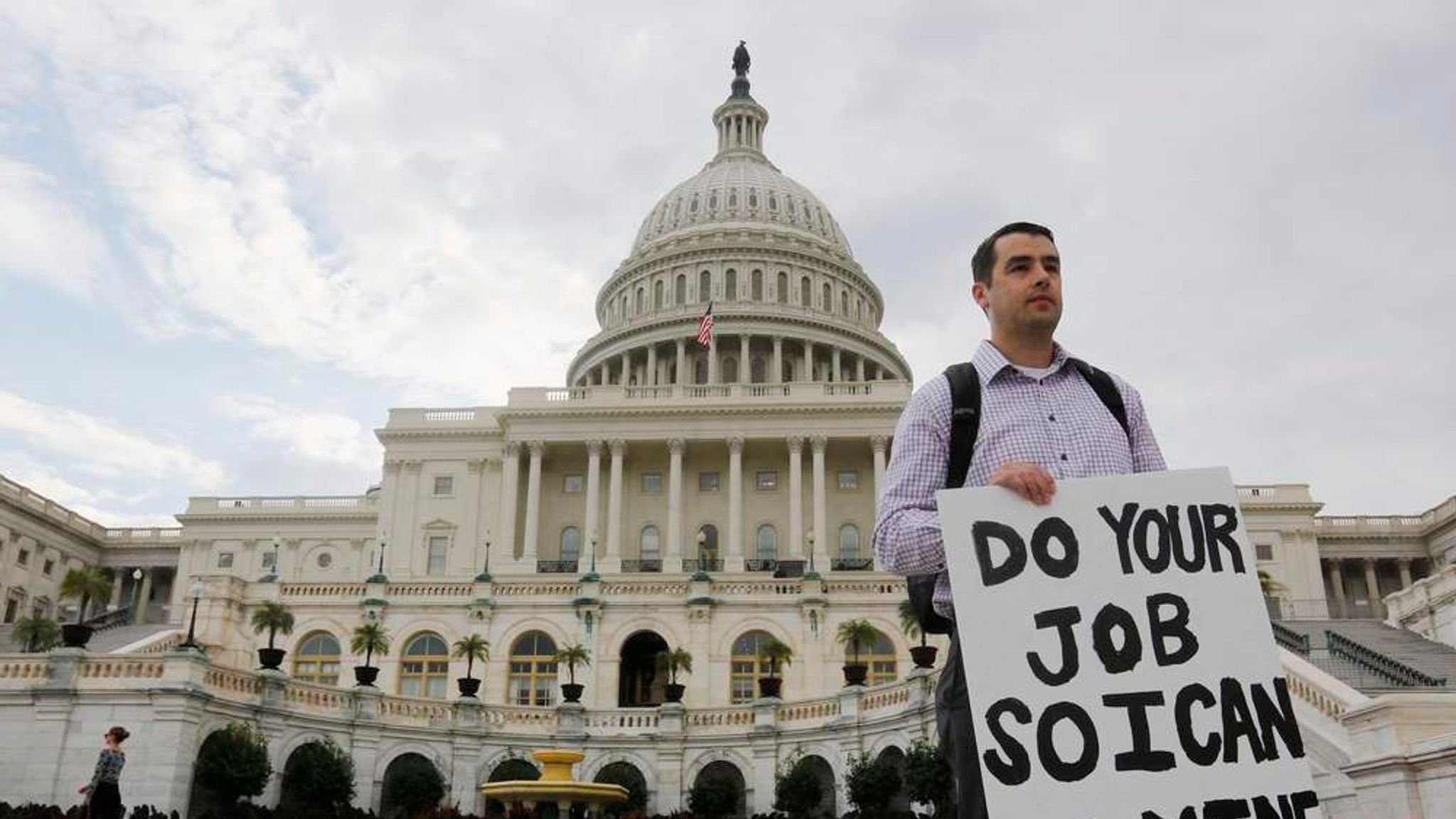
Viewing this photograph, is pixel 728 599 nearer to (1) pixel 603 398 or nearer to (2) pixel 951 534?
(1) pixel 603 398

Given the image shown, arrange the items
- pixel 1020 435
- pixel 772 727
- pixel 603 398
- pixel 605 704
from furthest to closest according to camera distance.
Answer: pixel 603 398 → pixel 605 704 → pixel 772 727 → pixel 1020 435

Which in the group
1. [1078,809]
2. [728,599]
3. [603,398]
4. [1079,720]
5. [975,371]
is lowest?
[1078,809]

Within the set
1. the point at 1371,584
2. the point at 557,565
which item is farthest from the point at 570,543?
the point at 1371,584

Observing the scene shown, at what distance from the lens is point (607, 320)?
122875 mm

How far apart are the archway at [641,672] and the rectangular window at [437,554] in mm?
29902

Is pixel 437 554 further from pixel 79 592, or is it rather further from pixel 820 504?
pixel 820 504

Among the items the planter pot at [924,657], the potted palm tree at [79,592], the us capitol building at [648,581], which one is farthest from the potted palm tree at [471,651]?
the planter pot at [924,657]

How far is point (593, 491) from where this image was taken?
3105 inches

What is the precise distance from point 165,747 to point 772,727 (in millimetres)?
17646

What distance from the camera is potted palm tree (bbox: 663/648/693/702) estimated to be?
42.1 m

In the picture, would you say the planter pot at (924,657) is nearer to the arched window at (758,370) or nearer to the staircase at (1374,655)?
the staircase at (1374,655)

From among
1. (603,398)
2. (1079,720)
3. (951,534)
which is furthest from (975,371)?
(603,398)

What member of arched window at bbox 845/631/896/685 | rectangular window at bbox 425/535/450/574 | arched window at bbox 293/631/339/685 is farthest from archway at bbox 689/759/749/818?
rectangular window at bbox 425/535/450/574

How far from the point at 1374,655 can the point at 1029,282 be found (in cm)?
3785
